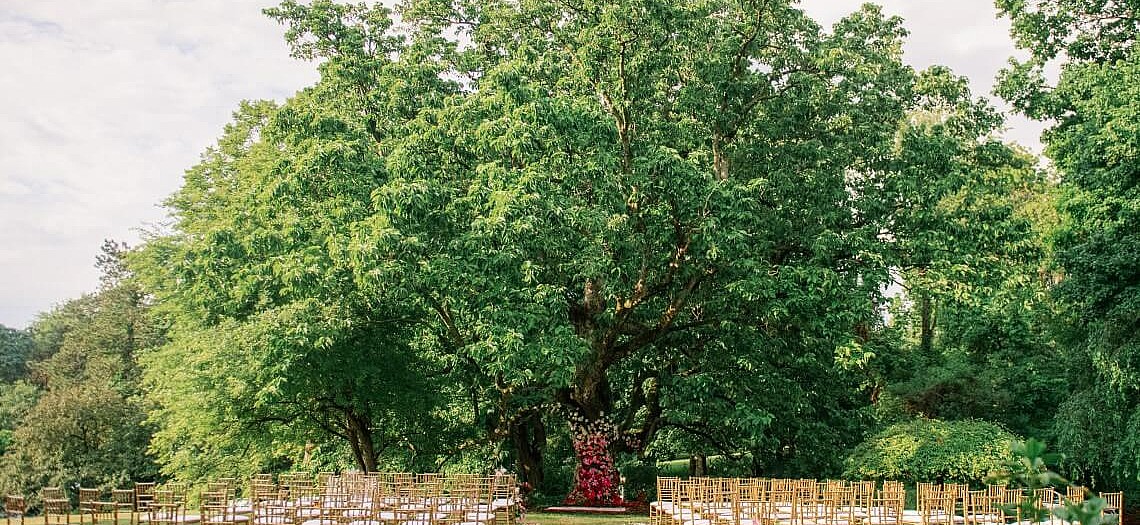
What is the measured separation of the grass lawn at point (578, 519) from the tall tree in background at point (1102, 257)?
8968mm

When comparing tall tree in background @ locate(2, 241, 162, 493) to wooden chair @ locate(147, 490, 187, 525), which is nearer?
wooden chair @ locate(147, 490, 187, 525)

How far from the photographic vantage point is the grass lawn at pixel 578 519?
16875 millimetres

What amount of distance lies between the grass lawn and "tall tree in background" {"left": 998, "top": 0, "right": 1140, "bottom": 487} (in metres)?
8.97

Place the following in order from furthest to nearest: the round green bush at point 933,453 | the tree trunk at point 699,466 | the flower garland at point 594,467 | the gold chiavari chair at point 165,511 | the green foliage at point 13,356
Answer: the green foliage at point 13,356, the tree trunk at point 699,466, the flower garland at point 594,467, the round green bush at point 933,453, the gold chiavari chair at point 165,511

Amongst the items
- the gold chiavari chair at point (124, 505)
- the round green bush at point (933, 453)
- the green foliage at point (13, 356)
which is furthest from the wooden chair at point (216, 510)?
the green foliage at point (13, 356)

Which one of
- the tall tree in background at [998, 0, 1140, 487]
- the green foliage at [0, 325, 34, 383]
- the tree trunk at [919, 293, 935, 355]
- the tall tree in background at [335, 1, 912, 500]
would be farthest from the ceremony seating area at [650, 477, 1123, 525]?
the green foliage at [0, 325, 34, 383]

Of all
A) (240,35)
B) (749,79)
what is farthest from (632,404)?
(240,35)

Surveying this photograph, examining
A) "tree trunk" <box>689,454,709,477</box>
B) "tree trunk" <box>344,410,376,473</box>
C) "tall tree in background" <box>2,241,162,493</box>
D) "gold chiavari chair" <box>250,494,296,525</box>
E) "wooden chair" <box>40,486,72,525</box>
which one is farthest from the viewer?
"tall tree in background" <box>2,241,162,493</box>

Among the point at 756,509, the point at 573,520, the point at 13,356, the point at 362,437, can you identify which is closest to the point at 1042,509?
the point at 756,509

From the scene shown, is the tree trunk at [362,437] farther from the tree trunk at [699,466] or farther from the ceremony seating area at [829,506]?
the ceremony seating area at [829,506]

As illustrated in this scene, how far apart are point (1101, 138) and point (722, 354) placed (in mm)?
9043

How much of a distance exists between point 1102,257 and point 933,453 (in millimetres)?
4841

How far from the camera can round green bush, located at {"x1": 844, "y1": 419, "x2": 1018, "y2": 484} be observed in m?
17.4

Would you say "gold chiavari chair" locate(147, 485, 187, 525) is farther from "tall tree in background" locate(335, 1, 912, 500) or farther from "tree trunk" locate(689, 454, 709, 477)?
"tree trunk" locate(689, 454, 709, 477)
